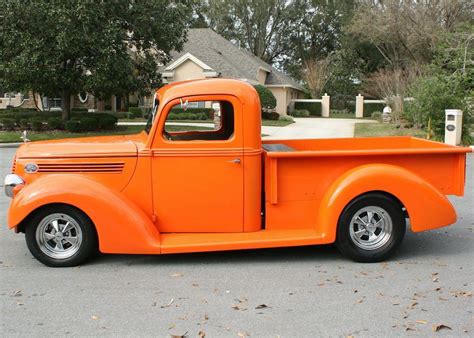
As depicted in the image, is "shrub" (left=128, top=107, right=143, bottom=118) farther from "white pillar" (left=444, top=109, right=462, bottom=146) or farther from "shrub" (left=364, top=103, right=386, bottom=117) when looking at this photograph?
"white pillar" (left=444, top=109, right=462, bottom=146)

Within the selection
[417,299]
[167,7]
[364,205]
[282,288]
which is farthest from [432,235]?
[167,7]

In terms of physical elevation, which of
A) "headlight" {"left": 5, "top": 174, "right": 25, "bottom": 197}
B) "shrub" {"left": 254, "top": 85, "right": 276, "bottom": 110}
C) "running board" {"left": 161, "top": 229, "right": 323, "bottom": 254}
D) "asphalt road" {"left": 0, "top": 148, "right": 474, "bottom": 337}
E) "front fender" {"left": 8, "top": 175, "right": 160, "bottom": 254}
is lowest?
Result: "asphalt road" {"left": 0, "top": 148, "right": 474, "bottom": 337}

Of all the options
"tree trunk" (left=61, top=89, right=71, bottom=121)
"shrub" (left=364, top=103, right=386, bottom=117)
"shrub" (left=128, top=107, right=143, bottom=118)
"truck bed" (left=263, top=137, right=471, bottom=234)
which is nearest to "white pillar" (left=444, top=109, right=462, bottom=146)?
"truck bed" (left=263, top=137, right=471, bottom=234)

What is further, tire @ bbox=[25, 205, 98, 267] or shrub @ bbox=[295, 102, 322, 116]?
shrub @ bbox=[295, 102, 322, 116]

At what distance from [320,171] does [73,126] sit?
19550mm

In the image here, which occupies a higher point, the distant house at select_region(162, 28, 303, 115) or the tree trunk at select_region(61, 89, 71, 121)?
the distant house at select_region(162, 28, 303, 115)

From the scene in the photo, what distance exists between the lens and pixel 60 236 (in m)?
5.31

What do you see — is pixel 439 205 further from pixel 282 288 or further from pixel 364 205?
pixel 282 288

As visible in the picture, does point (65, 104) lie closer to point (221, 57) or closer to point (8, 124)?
point (8, 124)

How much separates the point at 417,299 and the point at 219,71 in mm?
33853

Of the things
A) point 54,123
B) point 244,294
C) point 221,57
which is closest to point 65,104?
point 54,123

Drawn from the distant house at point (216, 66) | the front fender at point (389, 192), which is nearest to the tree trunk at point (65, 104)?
the distant house at point (216, 66)

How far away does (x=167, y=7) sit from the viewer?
2356 centimetres

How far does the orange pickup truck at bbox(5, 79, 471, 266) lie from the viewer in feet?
17.4
